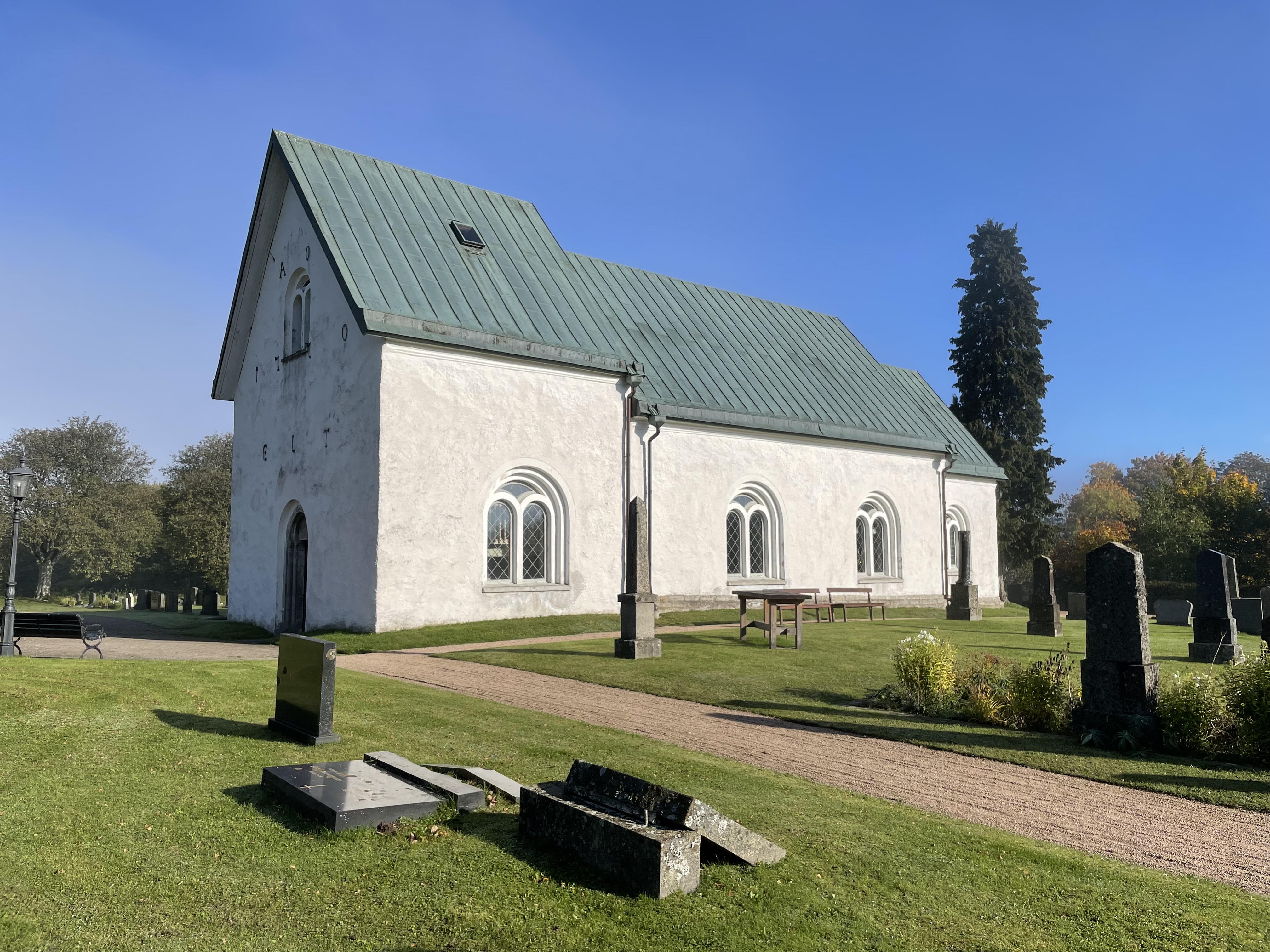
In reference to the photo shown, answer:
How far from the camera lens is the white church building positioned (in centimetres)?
1738

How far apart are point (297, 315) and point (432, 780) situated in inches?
691

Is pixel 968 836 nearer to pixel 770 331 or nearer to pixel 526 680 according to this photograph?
pixel 526 680

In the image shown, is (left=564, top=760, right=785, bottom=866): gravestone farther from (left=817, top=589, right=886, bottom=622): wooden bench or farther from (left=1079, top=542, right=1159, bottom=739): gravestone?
(left=817, top=589, right=886, bottom=622): wooden bench

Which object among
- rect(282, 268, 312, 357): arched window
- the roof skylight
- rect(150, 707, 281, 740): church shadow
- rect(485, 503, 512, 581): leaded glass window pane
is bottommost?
rect(150, 707, 281, 740): church shadow

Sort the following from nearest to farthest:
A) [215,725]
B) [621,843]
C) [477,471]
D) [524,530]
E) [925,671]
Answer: [621,843]
[215,725]
[925,671]
[477,471]
[524,530]

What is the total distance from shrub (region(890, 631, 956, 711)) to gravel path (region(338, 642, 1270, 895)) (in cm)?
170

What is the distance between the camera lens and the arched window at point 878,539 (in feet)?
86.7

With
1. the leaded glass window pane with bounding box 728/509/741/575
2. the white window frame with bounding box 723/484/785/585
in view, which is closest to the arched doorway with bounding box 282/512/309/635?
the white window frame with bounding box 723/484/785/585

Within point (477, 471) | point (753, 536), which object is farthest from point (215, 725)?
point (753, 536)

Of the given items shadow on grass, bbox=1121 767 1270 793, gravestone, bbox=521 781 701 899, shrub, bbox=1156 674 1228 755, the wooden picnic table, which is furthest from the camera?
the wooden picnic table

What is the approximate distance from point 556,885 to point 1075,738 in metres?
6.91

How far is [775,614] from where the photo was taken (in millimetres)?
15969

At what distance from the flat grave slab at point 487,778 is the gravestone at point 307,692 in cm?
121

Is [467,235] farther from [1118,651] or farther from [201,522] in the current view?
[201,522]
